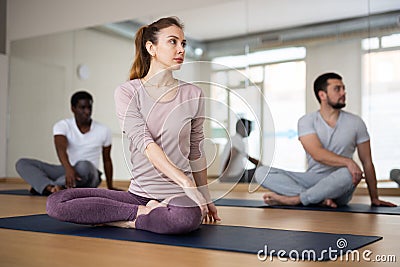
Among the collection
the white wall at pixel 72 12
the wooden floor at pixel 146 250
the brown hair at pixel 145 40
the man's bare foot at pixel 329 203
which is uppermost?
the white wall at pixel 72 12

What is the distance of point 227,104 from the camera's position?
1747 mm

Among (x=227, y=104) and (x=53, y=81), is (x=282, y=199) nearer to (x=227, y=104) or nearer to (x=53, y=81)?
(x=227, y=104)

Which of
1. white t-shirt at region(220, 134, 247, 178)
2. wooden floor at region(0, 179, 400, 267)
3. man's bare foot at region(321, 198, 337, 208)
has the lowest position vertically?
man's bare foot at region(321, 198, 337, 208)

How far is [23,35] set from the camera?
7367 mm

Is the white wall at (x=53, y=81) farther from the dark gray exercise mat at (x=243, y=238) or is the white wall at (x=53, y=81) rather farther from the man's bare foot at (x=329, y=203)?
the dark gray exercise mat at (x=243, y=238)

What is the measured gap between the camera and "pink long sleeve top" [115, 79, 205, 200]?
6.13ft

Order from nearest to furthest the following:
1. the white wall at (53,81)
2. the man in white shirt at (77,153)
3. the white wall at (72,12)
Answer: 1. the man in white shirt at (77,153)
2. the white wall at (72,12)
3. the white wall at (53,81)

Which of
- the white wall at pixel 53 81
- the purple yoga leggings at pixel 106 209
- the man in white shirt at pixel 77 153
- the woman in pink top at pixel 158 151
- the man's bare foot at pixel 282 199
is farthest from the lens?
the white wall at pixel 53 81

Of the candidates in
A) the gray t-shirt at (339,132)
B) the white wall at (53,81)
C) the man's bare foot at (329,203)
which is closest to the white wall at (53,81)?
the white wall at (53,81)

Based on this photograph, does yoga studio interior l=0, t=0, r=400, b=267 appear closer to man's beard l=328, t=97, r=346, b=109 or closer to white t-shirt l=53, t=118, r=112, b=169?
white t-shirt l=53, t=118, r=112, b=169

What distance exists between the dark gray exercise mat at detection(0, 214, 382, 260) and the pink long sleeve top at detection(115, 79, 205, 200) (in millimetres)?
178

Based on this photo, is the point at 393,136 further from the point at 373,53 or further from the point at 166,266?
the point at 166,266

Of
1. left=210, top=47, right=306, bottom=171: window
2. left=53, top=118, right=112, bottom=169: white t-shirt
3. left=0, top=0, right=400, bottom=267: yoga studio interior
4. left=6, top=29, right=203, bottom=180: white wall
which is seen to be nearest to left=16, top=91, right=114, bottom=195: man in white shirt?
left=53, top=118, right=112, bottom=169: white t-shirt

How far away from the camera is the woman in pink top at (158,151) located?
1.86 metres
